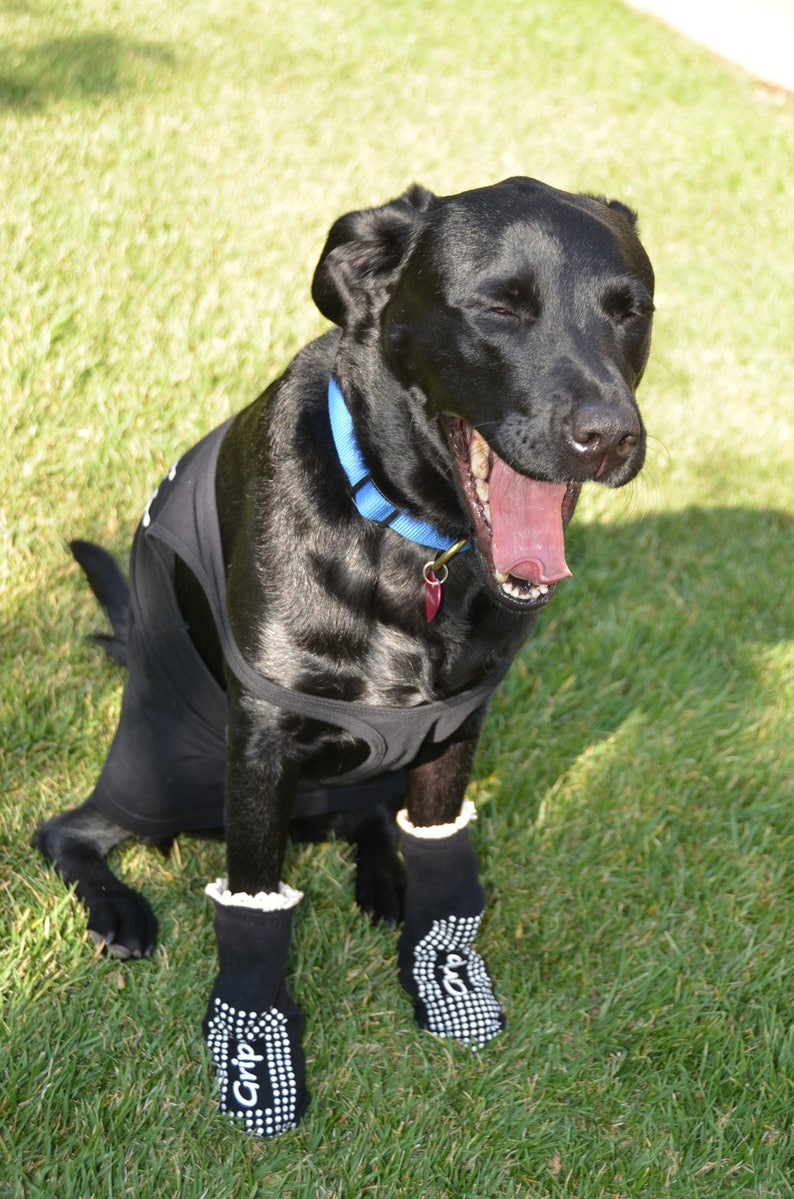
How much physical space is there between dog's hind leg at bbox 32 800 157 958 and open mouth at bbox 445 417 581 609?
1.17 meters

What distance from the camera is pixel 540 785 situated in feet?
10.3

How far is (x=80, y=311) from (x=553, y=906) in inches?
112

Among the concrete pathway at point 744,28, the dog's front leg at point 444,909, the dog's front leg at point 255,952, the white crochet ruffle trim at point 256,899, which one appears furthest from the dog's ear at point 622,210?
the concrete pathway at point 744,28

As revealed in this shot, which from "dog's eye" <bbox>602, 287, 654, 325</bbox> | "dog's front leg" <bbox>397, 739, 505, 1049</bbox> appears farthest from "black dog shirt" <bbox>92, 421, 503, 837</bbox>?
"dog's eye" <bbox>602, 287, 654, 325</bbox>

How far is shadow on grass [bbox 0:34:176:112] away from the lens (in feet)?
19.9

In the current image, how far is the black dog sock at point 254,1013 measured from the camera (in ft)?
7.39

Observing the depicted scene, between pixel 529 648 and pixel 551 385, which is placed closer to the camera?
pixel 551 385

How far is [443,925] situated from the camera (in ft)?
8.42

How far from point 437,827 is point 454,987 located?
34cm

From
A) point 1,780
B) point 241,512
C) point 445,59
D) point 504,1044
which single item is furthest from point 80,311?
point 445,59

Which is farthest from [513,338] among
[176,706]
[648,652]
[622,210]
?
[648,652]

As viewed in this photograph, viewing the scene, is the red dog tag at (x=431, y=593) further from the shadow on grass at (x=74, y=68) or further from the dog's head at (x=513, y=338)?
the shadow on grass at (x=74, y=68)

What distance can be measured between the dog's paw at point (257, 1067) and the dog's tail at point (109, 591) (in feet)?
3.51

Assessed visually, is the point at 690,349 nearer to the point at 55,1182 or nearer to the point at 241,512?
the point at 241,512
